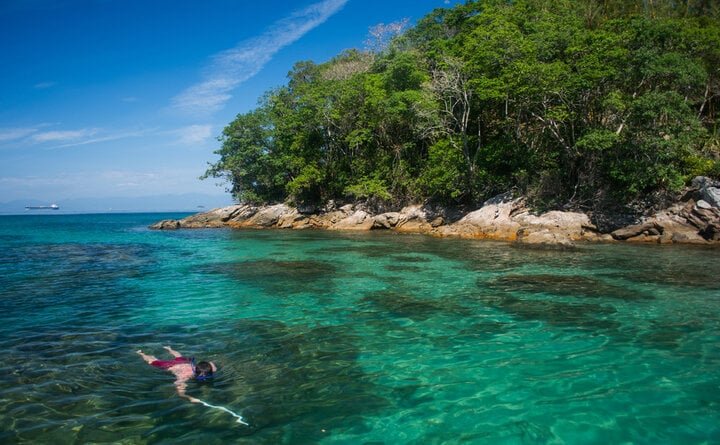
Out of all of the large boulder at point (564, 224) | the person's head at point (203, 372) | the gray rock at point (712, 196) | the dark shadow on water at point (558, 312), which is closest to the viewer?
the person's head at point (203, 372)

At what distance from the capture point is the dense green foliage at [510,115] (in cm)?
2286

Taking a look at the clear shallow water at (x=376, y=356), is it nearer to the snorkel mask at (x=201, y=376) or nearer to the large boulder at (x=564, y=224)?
the snorkel mask at (x=201, y=376)

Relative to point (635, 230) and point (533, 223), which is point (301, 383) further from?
point (635, 230)

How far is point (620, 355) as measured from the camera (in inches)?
260

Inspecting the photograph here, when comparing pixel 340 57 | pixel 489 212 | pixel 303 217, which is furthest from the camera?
pixel 340 57

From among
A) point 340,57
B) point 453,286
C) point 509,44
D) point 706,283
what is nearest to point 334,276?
point 453,286

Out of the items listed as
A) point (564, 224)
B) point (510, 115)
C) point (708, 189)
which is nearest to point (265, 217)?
point (510, 115)

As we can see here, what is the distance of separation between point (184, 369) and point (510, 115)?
103ft

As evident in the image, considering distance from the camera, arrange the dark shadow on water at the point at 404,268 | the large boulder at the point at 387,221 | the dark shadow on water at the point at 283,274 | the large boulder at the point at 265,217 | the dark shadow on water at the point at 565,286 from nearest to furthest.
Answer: the dark shadow on water at the point at 565,286
the dark shadow on water at the point at 283,274
the dark shadow on water at the point at 404,268
the large boulder at the point at 387,221
the large boulder at the point at 265,217

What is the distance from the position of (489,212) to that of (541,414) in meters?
25.0

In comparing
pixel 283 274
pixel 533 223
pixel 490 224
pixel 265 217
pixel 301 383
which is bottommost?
pixel 301 383

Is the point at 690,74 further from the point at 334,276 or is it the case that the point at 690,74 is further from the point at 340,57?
the point at 340,57

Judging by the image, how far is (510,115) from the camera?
31.3 meters

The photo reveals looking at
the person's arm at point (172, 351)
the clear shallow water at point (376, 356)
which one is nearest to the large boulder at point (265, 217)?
the clear shallow water at point (376, 356)
